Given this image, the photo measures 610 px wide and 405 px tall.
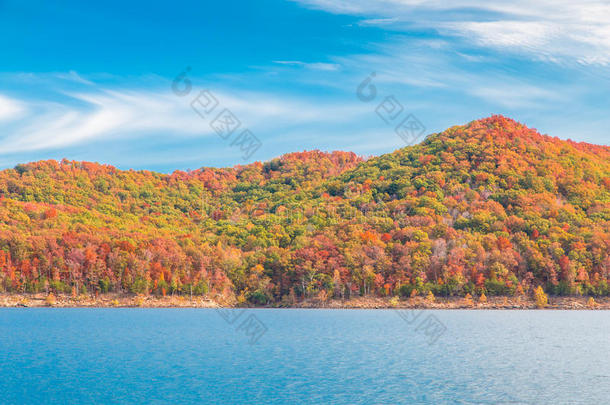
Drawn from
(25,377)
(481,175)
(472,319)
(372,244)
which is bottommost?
(472,319)

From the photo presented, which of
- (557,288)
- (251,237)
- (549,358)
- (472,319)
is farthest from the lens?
(251,237)

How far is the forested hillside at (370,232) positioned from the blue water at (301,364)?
4253cm

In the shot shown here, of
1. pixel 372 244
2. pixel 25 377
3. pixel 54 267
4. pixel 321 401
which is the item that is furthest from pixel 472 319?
pixel 54 267

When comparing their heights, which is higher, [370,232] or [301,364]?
[370,232]

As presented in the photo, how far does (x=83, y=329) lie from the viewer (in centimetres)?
7225

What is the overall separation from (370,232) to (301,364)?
8901cm

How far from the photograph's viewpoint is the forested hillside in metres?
119

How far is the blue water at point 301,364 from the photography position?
35.5 metres

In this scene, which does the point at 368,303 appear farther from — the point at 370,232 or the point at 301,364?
the point at 301,364

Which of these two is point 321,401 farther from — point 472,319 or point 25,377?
point 472,319

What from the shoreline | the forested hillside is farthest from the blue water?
the forested hillside

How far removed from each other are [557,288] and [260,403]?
328ft

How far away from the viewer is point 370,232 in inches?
5256

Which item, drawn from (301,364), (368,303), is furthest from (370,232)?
(301,364)
